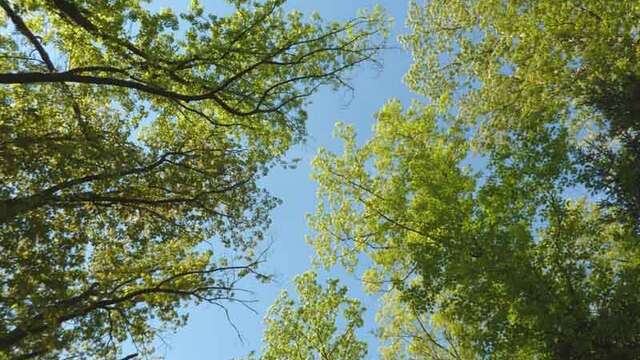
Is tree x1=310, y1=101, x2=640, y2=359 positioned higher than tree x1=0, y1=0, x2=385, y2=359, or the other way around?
tree x1=0, y1=0, x2=385, y2=359

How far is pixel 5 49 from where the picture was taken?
10.6 m

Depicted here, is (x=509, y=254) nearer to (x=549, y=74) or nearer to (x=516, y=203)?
(x=516, y=203)

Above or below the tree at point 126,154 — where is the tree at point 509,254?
below

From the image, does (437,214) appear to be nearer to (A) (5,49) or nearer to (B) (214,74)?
(B) (214,74)

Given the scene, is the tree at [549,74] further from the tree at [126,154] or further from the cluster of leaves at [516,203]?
the tree at [126,154]

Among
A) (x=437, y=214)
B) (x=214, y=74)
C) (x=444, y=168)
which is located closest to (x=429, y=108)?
(x=444, y=168)

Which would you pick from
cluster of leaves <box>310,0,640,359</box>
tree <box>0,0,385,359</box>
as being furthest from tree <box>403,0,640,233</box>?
tree <box>0,0,385,359</box>

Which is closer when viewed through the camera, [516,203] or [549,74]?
[516,203]

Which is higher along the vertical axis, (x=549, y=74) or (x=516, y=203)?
(x=549, y=74)

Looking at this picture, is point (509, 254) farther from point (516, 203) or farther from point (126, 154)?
point (126, 154)

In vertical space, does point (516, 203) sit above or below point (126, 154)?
below

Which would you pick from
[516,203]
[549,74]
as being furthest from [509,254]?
[549,74]

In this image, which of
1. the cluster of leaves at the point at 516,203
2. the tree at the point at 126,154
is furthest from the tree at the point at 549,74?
the tree at the point at 126,154

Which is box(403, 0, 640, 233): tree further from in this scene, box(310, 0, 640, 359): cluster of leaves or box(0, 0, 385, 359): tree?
box(0, 0, 385, 359): tree
